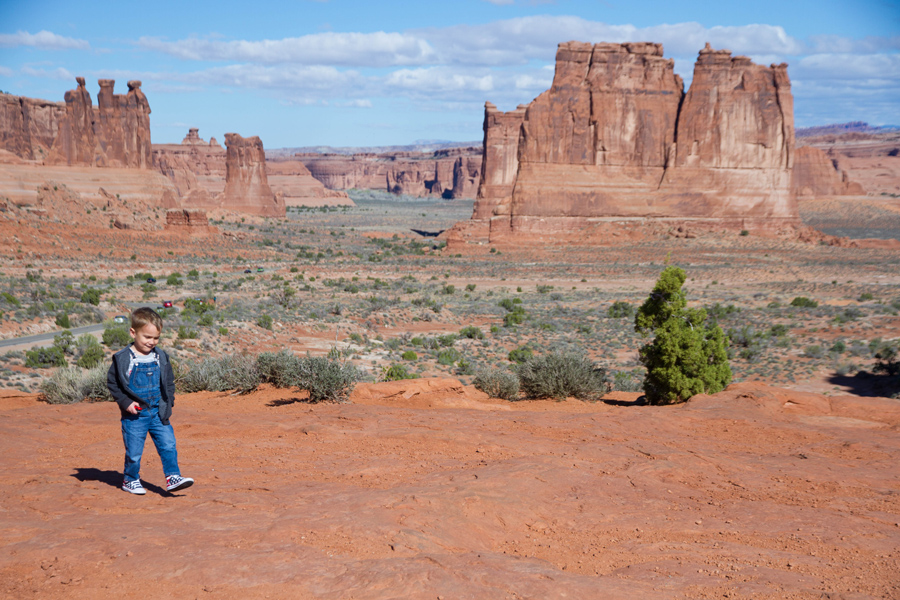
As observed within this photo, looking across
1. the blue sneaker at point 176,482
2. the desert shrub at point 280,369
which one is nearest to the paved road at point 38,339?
the desert shrub at point 280,369

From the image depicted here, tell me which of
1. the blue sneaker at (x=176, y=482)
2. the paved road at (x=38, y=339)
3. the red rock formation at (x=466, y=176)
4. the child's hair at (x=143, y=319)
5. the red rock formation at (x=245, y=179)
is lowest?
the paved road at (x=38, y=339)

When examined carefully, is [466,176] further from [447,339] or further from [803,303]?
[447,339]

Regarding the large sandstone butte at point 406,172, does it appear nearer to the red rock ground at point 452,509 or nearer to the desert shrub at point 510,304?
the desert shrub at point 510,304

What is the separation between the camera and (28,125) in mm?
58656

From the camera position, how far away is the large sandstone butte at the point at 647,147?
176 feet

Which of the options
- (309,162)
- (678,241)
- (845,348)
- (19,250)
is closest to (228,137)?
(19,250)

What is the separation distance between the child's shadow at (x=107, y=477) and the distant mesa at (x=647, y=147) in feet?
161

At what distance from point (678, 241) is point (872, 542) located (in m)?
50.2

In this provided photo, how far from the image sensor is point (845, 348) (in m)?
21.6

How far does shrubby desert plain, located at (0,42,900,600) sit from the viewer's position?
162 inches

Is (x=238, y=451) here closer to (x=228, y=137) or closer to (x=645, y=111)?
(x=645, y=111)

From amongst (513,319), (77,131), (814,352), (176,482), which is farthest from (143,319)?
(77,131)

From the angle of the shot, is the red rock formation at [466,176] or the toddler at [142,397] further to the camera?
the red rock formation at [466,176]

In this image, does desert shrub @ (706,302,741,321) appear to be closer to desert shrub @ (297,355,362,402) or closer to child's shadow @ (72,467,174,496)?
desert shrub @ (297,355,362,402)
